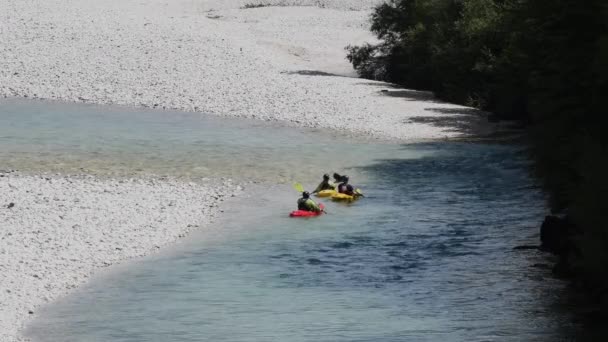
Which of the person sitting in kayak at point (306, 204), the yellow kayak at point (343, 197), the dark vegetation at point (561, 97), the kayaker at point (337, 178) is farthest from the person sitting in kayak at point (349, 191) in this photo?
the dark vegetation at point (561, 97)

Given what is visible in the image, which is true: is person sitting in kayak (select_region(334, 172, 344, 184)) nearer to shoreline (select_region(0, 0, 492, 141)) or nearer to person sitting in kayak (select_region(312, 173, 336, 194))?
person sitting in kayak (select_region(312, 173, 336, 194))

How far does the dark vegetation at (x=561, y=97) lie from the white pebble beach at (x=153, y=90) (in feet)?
9.48

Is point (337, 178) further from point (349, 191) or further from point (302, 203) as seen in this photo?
point (302, 203)

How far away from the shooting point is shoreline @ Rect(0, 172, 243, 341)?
24.9m

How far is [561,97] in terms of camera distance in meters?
29.2

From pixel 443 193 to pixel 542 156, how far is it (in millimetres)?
4851

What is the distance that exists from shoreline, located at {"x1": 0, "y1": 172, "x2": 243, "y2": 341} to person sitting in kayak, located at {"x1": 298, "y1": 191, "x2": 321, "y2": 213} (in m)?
2.39

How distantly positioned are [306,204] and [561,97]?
296 inches

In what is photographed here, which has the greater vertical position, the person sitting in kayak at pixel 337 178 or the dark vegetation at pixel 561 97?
the dark vegetation at pixel 561 97

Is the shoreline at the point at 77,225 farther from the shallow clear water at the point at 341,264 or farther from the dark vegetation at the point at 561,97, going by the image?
the dark vegetation at the point at 561,97

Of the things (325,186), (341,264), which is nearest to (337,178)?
(325,186)

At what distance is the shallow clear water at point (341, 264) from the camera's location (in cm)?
2273

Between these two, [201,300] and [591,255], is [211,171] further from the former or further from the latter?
[591,255]

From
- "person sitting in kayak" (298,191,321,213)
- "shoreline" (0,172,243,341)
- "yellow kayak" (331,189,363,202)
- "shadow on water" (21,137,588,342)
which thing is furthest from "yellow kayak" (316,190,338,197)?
"shoreline" (0,172,243,341)
